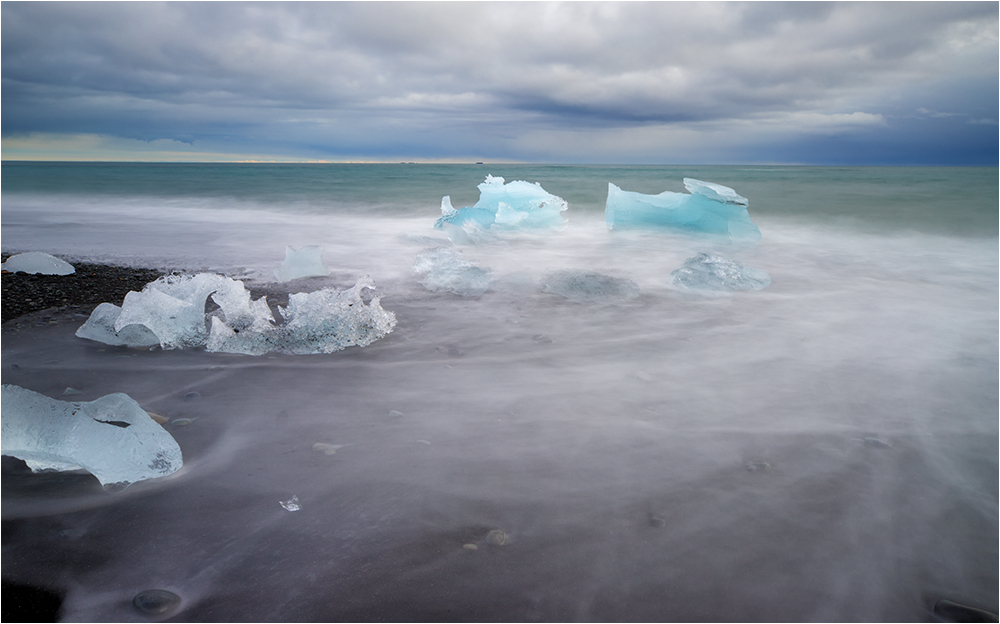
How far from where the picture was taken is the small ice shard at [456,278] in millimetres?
4504

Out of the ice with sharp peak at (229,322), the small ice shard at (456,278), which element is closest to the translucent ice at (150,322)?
the ice with sharp peak at (229,322)

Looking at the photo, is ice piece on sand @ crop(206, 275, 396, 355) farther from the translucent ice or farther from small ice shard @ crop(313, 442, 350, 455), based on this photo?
small ice shard @ crop(313, 442, 350, 455)

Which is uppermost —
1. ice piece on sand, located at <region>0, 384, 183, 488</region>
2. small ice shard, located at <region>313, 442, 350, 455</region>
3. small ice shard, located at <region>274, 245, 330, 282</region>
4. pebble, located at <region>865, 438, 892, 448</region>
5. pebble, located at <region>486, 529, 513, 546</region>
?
small ice shard, located at <region>274, 245, 330, 282</region>

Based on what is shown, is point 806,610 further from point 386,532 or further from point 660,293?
point 660,293

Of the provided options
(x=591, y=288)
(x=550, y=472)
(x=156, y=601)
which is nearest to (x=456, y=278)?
(x=591, y=288)

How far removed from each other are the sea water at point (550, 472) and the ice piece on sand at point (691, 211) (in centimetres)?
349

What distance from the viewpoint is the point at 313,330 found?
10.2 feet

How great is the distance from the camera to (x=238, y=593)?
140 cm

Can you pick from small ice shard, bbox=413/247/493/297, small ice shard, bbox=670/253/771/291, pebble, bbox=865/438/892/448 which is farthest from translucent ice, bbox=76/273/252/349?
small ice shard, bbox=670/253/771/291

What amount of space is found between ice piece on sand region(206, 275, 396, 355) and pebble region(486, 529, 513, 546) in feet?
5.66

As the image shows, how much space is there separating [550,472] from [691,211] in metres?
6.89

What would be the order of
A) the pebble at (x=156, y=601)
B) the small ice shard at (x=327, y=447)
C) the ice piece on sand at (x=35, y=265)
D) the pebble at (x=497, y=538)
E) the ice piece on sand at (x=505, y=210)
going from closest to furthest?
the pebble at (x=156, y=601) → the pebble at (x=497, y=538) → the small ice shard at (x=327, y=447) → the ice piece on sand at (x=35, y=265) → the ice piece on sand at (x=505, y=210)

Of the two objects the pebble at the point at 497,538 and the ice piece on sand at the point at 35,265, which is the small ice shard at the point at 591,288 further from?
the ice piece on sand at the point at 35,265

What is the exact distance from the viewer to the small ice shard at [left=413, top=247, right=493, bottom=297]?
14.8ft
